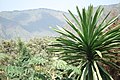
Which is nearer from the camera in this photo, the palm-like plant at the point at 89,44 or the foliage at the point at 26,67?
the foliage at the point at 26,67

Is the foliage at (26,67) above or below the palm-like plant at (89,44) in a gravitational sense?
below

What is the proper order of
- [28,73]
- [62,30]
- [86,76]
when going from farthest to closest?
[62,30], [86,76], [28,73]

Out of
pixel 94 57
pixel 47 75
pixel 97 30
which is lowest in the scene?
pixel 47 75

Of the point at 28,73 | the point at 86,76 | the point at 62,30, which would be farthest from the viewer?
the point at 62,30

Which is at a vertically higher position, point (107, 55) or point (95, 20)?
point (95, 20)

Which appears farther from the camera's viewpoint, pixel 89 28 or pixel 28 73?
pixel 89 28

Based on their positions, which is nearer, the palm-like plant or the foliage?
the foliage

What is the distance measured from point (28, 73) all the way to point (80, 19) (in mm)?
6298

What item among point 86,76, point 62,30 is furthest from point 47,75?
point 62,30

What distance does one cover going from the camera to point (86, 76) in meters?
9.48

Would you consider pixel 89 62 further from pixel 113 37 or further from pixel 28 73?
pixel 28 73

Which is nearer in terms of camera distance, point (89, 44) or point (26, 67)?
point (26, 67)

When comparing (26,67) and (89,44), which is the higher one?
(89,44)

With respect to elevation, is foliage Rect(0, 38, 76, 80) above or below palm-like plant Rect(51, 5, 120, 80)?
below
